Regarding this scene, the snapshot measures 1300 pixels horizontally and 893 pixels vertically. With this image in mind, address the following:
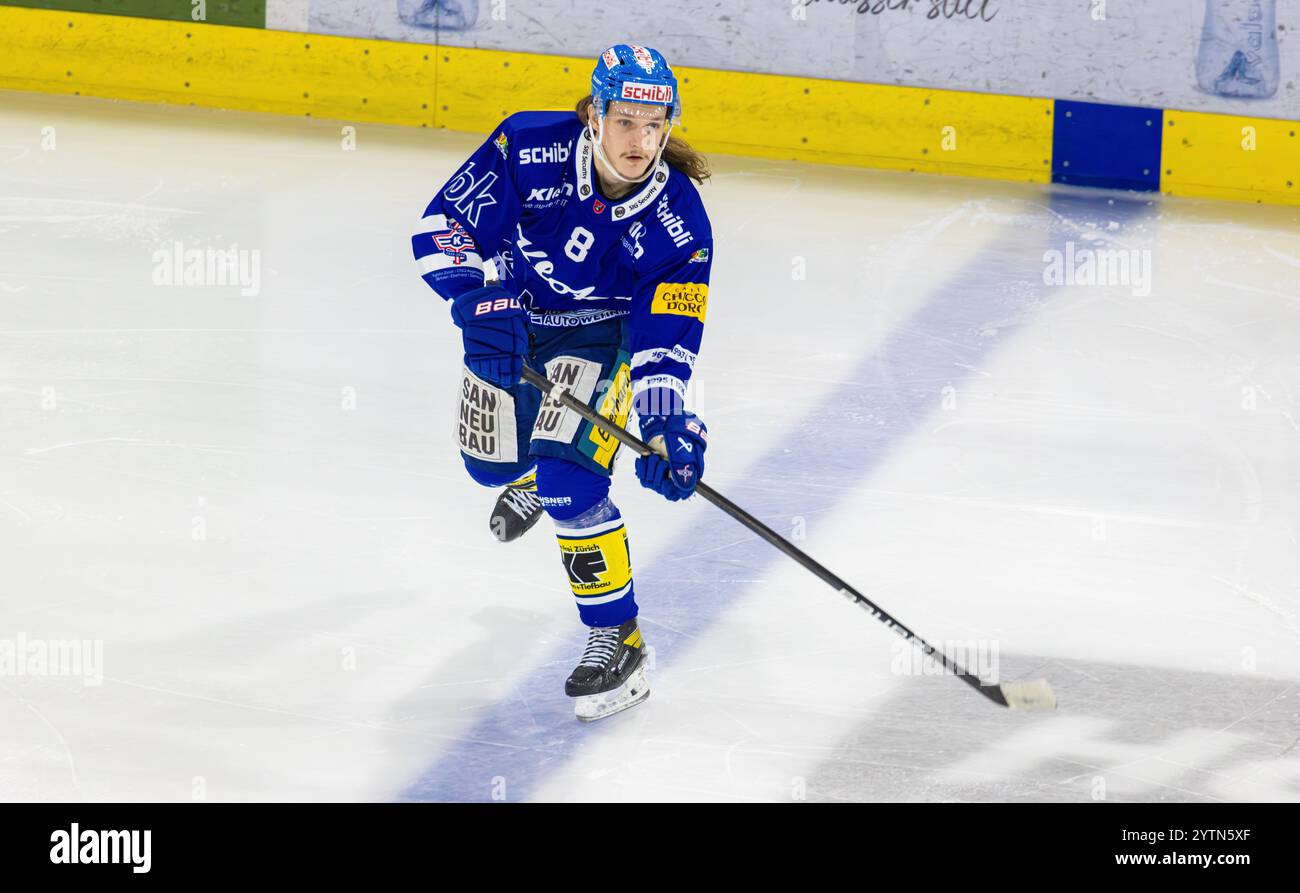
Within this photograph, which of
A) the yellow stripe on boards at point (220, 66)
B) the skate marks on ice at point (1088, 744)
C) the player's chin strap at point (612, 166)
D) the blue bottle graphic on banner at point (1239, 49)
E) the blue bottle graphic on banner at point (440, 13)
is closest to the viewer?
the skate marks on ice at point (1088, 744)

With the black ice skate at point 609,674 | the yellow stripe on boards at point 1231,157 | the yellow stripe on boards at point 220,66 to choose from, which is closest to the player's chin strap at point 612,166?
the black ice skate at point 609,674

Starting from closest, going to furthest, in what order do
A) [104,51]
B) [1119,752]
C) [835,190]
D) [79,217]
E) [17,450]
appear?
[1119,752], [17,450], [79,217], [835,190], [104,51]

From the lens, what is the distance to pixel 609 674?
11.8ft

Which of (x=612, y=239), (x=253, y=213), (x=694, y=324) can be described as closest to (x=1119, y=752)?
(x=694, y=324)

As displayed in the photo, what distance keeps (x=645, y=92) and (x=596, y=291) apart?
19.3 inches

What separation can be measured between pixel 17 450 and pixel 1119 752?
2.96 m

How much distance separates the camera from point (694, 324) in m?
3.55

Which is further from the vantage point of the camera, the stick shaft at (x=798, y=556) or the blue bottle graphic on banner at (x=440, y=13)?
the blue bottle graphic on banner at (x=440, y=13)

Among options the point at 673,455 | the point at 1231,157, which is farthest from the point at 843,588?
the point at 1231,157

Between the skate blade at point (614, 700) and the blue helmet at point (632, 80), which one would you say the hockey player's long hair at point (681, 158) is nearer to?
the blue helmet at point (632, 80)

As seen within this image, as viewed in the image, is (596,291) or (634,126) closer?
(634,126)

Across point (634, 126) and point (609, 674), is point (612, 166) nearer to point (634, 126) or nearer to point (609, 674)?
point (634, 126)

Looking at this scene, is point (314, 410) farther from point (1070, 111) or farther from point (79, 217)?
point (1070, 111)

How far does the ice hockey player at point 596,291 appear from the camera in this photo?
3.45 meters
